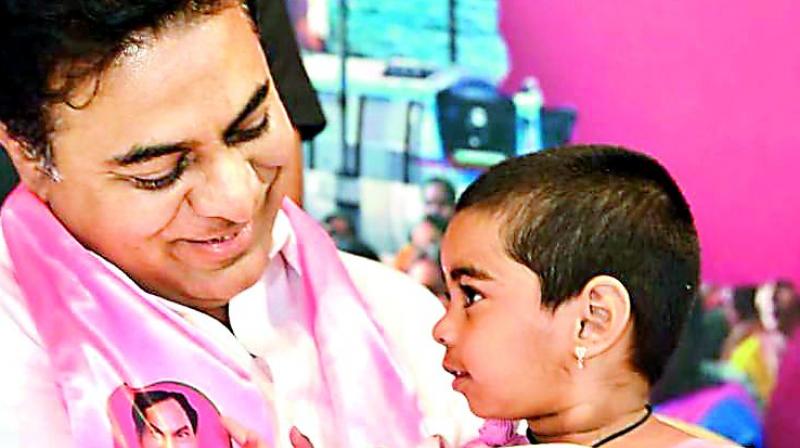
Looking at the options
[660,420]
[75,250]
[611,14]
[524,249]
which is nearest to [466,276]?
[524,249]

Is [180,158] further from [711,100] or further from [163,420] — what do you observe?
[711,100]

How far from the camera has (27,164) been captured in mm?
1023

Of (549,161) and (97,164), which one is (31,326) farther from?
(549,161)

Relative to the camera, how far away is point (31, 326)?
3.38 ft

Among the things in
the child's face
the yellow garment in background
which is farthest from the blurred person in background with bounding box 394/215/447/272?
the child's face

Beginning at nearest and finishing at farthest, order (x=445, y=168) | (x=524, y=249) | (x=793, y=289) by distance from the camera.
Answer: (x=524, y=249), (x=793, y=289), (x=445, y=168)

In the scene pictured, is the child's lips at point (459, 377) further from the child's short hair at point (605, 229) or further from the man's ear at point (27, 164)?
the man's ear at point (27, 164)

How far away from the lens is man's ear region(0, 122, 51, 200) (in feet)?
3.31

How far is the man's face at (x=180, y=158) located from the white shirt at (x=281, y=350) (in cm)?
5

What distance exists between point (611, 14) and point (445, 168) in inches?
16.5

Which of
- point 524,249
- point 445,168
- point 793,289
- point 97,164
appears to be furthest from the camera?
point 445,168

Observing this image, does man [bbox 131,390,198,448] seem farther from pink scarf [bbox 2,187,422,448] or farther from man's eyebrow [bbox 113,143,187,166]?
man's eyebrow [bbox 113,143,187,166]

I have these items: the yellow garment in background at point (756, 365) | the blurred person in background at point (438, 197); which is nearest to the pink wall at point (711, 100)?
the yellow garment in background at point (756, 365)

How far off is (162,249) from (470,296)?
0.90ft
